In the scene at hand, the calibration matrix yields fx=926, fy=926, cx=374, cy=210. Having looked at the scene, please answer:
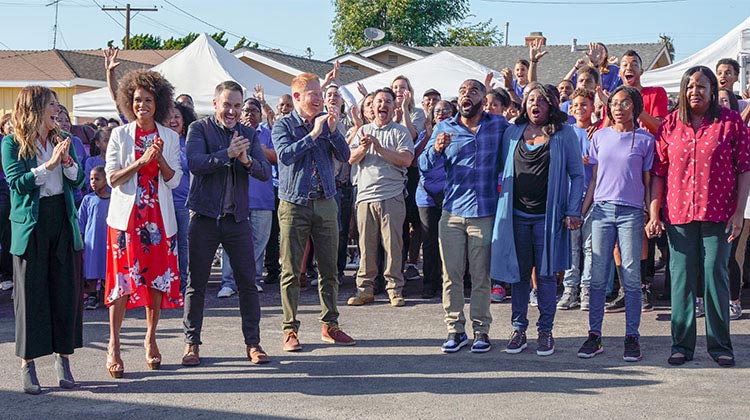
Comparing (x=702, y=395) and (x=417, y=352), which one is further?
(x=417, y=352)

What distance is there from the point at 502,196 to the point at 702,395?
220 cm

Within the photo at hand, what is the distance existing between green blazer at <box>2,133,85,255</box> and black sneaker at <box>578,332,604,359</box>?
3978mm

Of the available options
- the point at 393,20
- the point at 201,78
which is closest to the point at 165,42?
the point at 393,20

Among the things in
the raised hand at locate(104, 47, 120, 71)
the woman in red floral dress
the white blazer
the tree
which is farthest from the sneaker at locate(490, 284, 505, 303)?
the tree

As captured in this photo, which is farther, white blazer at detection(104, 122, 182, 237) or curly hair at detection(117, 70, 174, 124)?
curly hair at detection(117, 70, 174, 124)

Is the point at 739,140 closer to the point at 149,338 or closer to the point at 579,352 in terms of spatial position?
the point at 579,352

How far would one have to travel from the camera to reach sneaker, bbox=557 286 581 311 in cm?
953

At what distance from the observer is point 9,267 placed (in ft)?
38.3

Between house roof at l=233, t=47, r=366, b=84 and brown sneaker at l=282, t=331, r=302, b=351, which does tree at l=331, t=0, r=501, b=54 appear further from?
brown sneaker at l=282, t=331, r=302, b=351

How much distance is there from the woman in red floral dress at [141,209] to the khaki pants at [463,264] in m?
2.27

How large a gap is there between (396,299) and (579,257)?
78.8 inches

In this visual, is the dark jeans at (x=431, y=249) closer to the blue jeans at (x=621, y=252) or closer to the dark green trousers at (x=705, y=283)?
the blue jeans at (x=621, y=252)

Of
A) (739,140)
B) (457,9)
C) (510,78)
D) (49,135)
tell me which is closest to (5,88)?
(510,78)

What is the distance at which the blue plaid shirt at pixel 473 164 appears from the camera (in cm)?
768
